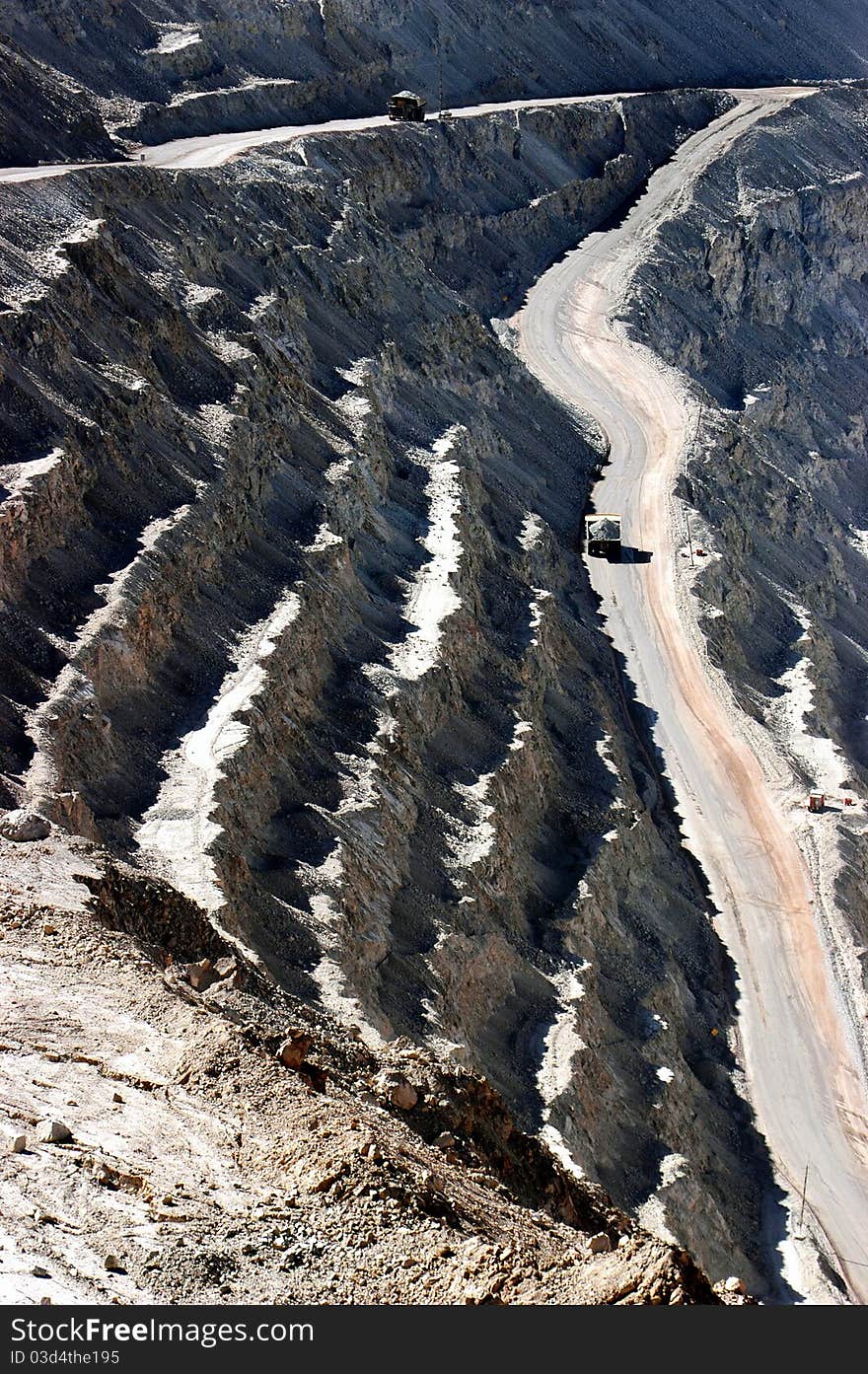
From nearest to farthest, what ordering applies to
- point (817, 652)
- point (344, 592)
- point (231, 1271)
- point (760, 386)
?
point (231, 1271) < point (344, 592) < point (817, 652) < point (760, 386)

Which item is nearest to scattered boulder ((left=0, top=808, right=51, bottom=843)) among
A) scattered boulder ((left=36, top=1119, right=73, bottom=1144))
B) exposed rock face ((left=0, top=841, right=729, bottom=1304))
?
exposed rock face ((left=0, top=841, right=729, bottom=1304))

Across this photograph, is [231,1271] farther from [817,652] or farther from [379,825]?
[817,652]

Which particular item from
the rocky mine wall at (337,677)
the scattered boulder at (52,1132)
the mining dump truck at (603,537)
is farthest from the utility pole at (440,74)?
the scattered boulder at (52,1132)

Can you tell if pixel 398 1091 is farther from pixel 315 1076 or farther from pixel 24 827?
pixel 24 827

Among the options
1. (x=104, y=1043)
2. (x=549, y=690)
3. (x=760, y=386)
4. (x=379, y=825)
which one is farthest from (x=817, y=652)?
(x=104, y=1043)

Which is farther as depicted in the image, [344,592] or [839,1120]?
[344,592]
